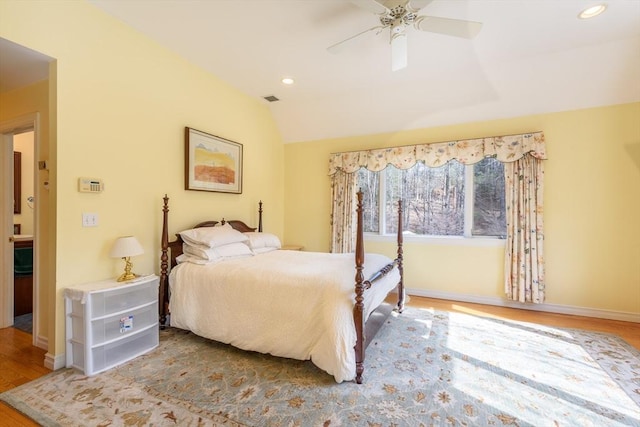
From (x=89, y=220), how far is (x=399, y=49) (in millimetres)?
3028

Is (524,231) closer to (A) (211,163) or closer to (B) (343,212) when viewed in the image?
(B) (343,212)

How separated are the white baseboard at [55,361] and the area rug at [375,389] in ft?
0.22

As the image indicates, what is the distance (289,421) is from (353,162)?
3.67 metres

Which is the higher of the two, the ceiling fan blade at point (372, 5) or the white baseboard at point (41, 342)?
the ceiling fan blade at point (372, 5)

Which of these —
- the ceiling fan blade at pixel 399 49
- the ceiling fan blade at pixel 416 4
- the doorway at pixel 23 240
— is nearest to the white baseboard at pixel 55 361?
the doorway at pixel 23 240

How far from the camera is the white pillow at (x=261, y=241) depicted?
372cm

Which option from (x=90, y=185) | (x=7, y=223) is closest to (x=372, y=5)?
(x=90, y=185)

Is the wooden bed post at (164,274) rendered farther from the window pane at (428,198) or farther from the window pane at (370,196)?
the window pane at (428,198)

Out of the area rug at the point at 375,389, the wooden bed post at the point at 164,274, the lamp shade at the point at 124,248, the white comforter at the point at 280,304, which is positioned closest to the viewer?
the area rug at the point at 375,389

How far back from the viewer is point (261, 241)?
151 inches


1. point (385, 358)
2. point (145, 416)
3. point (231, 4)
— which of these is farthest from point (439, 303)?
point (231, 4)

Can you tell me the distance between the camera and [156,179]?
308 cm

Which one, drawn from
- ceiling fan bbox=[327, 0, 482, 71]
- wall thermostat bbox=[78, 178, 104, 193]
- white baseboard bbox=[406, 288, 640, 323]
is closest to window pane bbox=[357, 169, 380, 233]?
white baseboard bbox=[406, 288, 640, 323]

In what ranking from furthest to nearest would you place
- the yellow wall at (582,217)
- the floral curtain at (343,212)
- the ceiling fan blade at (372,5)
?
the floral curtain at (343,212), the yellow wall at (582,217), the ceiling fan blade at (372,5)
